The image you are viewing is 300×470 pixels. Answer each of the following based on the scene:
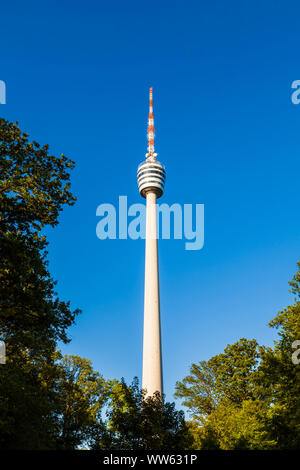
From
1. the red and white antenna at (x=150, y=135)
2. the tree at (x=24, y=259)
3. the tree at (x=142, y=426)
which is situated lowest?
the tree at (x=142, y=426)

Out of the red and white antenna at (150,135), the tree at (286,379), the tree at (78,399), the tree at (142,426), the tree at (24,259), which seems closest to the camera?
the tree at (24,259)

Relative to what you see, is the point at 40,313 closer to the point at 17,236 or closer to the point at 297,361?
the point at 17,236

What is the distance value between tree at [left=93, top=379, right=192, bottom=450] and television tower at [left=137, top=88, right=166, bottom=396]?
1127 inches

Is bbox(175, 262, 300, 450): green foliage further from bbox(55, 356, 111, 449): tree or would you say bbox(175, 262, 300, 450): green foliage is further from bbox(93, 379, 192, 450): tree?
bbox(55, 356, 111, 449): tree

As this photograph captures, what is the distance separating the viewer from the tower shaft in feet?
219

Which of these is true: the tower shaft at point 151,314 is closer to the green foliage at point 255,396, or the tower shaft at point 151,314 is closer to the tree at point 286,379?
the green foliage at point 255,396

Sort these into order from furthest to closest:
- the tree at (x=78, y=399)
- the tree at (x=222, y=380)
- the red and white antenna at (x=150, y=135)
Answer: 1. the red and white antenna at (x=150, y=135)
2. the tree at (x=222, y=380)
3. the tree at (x=78, y=399)

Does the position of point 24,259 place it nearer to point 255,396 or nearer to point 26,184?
point 26,184

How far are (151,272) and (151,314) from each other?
7.95 meters

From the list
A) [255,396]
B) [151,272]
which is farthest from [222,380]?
[151,272]

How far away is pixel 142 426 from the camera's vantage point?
26.5 metres

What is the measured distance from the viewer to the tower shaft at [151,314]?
66750 mm

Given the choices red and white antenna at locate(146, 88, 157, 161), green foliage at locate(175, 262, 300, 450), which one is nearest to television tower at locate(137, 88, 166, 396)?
red and white antenna at locate(146, 88, 157, 161)

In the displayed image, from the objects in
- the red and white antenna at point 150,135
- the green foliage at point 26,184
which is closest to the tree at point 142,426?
the green foliage at point 26,184
